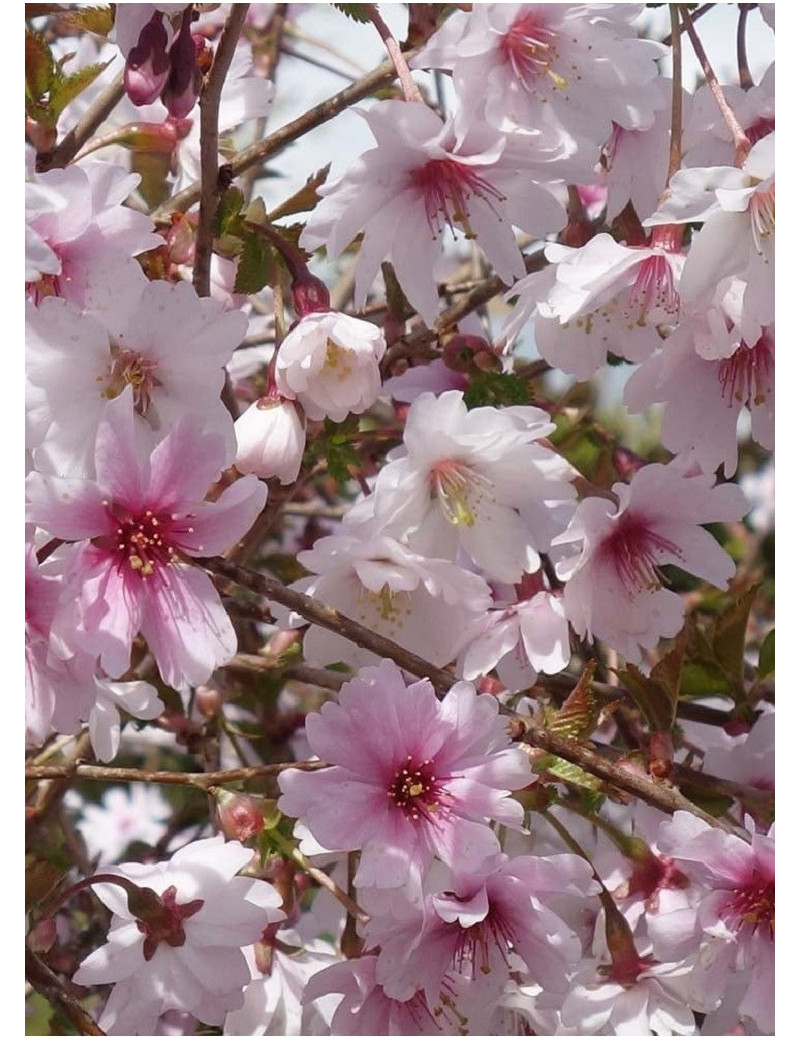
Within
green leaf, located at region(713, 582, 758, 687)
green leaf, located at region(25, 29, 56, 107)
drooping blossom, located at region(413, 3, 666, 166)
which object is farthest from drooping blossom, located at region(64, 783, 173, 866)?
drooping blossom, located at region(413, 3, 666, 166)

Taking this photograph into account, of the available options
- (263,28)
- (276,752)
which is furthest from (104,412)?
(263,28)

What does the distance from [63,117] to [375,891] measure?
3.07ft

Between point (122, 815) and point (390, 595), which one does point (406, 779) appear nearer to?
point (390, 595)

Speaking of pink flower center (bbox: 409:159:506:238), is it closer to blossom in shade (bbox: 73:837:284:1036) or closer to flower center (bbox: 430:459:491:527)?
flower center (bbox: 430:459:491:527)

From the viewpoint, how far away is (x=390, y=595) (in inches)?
48.6

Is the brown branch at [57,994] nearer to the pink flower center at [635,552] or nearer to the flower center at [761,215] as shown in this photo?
the pink flower center at [635,552]

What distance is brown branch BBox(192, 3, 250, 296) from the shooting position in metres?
1.04

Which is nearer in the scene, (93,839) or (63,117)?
(63,117)

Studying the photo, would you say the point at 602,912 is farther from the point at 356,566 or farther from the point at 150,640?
the point at 150,640

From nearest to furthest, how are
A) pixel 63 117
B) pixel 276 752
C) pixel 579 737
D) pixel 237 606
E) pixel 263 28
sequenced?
pixel 579 737, pixel 237 606, pixel 63 117, pixel 276 752, pixel 263 28

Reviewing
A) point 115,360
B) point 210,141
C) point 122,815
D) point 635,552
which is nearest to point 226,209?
point 210,141

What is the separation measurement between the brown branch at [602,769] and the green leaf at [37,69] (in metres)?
0.72

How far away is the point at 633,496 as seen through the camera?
4.09 ft

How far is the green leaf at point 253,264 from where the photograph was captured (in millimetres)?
1206
